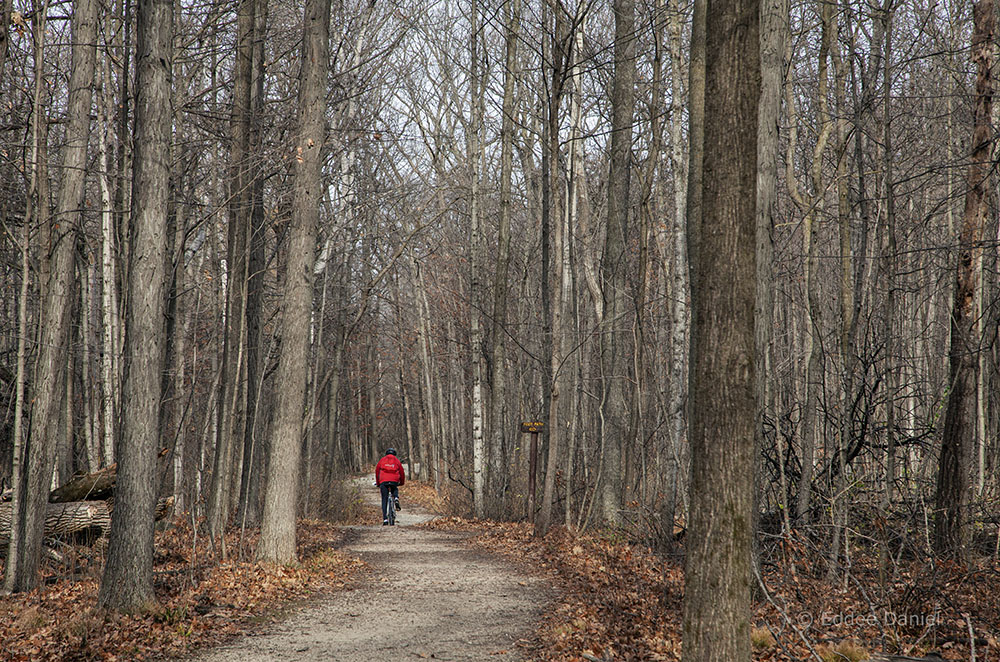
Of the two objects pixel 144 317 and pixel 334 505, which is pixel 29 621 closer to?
pixel 144 317

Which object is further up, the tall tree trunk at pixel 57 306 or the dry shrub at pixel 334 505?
the tall tree trunk at pixel 57 306

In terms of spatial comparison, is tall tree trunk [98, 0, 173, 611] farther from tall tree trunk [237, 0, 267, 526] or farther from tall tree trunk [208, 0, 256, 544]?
tall tree trunk [237, 0, 267, 526]

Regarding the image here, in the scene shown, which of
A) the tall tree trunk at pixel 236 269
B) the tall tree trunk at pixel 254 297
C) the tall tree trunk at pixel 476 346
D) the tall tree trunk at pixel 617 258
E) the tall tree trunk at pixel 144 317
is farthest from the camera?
the tall tree trunk at pixel 476 346

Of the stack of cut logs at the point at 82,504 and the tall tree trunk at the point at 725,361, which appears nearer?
the tall tree trunk at the point at 725,361

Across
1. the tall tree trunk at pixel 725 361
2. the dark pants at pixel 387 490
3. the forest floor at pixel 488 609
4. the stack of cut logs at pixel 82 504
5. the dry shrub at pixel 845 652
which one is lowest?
the dark pants at pixel 387 490

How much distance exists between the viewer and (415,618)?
7984 millimetres

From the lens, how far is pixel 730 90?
450cm

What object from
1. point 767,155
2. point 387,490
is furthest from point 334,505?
point 767,155

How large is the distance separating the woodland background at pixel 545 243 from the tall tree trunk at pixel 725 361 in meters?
2.69

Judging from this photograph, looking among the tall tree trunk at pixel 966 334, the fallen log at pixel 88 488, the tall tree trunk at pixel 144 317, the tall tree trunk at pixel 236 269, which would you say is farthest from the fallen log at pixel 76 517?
the tall tree trunk at pixel 966 334

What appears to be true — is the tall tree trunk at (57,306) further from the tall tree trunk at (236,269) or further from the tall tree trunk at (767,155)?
the tall tree trunk at (767,155)

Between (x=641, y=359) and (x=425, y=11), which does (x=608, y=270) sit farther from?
(x=425, y=11)

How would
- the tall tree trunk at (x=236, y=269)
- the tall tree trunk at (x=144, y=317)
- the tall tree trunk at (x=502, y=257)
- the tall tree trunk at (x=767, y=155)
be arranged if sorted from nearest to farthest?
the tall tree trunk at (x=767, y=155), the tall tree trunk at (x=144, y=317), the tall tree trunk at (x=236, y=269), the tall tree trunk at (x=502, y=257)

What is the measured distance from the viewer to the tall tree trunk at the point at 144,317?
24.4 ft
